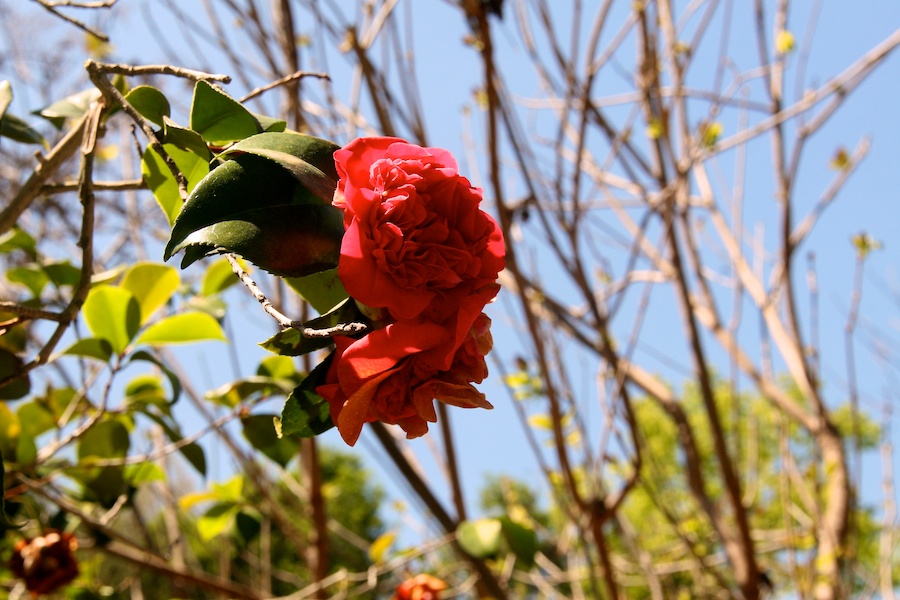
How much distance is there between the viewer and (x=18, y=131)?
74 centimetres

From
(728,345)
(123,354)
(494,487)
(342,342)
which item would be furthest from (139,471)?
(494,487)

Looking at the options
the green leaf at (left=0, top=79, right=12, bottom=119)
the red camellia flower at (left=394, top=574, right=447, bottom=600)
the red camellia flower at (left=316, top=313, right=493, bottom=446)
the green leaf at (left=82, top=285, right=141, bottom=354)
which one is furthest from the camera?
the red camellia flower at (left=394, top=574, right=447, bottom=600)

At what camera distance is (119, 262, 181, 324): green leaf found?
0.85m

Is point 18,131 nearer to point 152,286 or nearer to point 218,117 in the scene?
point 152,286

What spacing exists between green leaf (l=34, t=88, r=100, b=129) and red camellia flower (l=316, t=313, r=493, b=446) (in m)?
0.43

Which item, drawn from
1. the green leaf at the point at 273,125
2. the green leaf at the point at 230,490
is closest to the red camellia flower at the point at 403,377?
the green leaf at the point at 273,125

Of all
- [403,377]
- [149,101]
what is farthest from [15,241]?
[403,377]

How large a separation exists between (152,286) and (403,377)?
55 centimetres

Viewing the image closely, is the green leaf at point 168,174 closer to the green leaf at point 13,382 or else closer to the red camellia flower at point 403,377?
the red camellia flower at point 403,377

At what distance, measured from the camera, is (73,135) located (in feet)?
2.09

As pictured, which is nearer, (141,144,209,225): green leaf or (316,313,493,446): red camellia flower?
(316,313,493,446): red camellia flower

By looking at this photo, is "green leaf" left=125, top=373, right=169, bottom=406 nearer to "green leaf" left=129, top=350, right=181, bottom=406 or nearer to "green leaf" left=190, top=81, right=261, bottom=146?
"green leaf" left=129, top=350, right=181, bottom=406

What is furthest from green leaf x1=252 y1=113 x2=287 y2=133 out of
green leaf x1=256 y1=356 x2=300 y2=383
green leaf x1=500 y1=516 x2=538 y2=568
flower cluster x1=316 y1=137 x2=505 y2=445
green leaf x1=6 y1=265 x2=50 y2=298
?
green leaf x1=500 y1=516 x2=538 y2=568

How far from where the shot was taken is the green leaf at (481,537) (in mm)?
902
